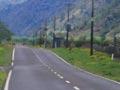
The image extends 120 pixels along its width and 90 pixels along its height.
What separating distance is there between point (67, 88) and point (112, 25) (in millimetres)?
125968

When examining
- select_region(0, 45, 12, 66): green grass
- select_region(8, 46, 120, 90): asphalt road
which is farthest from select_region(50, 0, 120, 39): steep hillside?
select_region(8, 46, 120, 90): asphalt road

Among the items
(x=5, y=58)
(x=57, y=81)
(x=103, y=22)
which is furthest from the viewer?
(x=103, y=22)

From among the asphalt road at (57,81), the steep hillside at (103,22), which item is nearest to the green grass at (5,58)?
the asphalt road at (57,81)

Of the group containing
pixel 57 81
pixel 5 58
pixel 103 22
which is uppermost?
pixel 57 81

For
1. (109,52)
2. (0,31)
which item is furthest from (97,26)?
(109,52)

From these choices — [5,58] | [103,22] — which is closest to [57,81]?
[5,58]

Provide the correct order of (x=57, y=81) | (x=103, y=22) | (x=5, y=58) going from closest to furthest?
1. (x=57, y=81)
2. (x=5, y=58)
3. (x=103, y=22)

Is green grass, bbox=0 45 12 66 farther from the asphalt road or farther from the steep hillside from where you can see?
the steep hillside

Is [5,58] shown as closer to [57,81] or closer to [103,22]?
[57,81]

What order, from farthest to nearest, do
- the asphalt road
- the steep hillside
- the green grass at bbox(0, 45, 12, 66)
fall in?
the steep hillside → the green grass at bbox(0, 45, 12, 66) → the asphalt road

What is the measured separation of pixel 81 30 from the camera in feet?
590

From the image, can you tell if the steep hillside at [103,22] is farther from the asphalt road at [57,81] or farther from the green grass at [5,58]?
the asphalt road at [57,81]

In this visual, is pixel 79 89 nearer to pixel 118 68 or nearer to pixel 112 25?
pixel 118 68

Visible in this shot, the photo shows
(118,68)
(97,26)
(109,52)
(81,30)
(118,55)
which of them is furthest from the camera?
(81,30)
